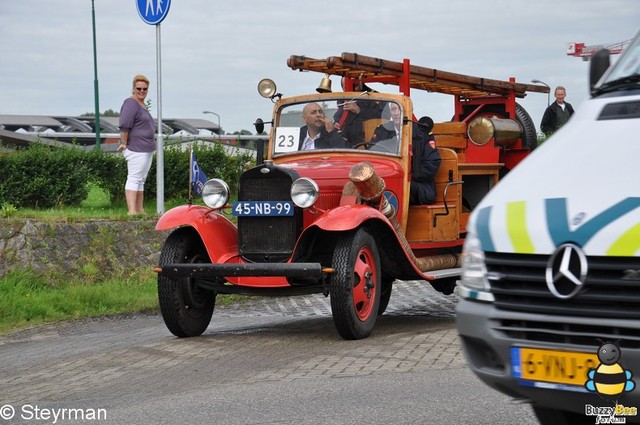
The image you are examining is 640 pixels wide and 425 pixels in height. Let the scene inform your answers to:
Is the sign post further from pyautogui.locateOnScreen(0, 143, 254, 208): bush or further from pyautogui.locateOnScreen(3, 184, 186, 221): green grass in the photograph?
pyautogui.locateOnScreen(0, 143, 254, 208): bush

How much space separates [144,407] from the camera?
7.02 metres

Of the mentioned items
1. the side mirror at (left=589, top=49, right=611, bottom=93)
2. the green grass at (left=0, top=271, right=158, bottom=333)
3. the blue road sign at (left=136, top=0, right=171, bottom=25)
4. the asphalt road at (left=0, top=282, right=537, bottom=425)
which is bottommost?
the green grass at (left=0, top=271, right=158, bottom=333)

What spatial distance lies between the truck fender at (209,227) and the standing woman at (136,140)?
518cm

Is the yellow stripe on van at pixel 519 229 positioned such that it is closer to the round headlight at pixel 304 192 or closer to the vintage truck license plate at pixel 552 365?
the vintage truck license plate at pixel 552 365

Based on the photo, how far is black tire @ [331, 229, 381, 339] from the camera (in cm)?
966

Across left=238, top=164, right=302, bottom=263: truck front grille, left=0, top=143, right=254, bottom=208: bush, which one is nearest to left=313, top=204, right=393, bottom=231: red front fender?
left=238, top=164, right=302, bottom=263: truck front grille

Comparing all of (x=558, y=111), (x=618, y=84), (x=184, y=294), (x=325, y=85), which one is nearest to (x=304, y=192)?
(x=184, y=294)

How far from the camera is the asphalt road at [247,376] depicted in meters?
6.72

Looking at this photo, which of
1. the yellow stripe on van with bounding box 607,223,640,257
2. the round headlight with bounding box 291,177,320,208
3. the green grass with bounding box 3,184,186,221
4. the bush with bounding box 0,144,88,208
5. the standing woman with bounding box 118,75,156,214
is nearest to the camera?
the yellow stripe on van with bounding box 607,223,640,257

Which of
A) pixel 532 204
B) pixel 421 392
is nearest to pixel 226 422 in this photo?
pixel 421 392

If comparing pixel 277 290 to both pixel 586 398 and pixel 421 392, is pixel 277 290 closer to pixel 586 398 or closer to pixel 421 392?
pixel 421 392

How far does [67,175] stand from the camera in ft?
56.5

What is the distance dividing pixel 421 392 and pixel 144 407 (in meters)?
1.68

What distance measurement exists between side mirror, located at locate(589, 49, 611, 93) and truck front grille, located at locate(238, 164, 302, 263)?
4263mm
